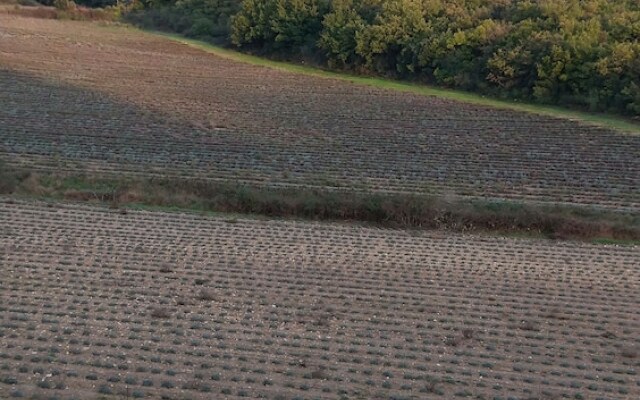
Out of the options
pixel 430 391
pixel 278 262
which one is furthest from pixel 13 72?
pixel 430 391

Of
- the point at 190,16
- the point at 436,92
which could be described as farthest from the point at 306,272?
the point at 190,16

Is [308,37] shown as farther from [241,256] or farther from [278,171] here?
[241,256]

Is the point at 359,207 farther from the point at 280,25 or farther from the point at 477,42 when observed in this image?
the point at 280,25

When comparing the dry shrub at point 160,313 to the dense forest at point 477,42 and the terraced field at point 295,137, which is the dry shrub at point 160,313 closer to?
the terraced field at point 295,137

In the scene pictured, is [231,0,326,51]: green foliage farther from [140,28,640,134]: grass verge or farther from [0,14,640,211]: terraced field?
[0,14,640,211]: terraced field

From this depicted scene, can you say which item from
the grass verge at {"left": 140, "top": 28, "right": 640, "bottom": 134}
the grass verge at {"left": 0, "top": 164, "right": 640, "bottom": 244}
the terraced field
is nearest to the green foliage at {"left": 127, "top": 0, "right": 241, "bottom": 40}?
the grass verge at {"left": 140, "top": 28, "right": 640, "bottom": 134}

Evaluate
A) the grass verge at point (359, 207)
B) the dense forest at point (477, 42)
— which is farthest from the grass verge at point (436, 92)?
the grass verge at point (359, 207)
